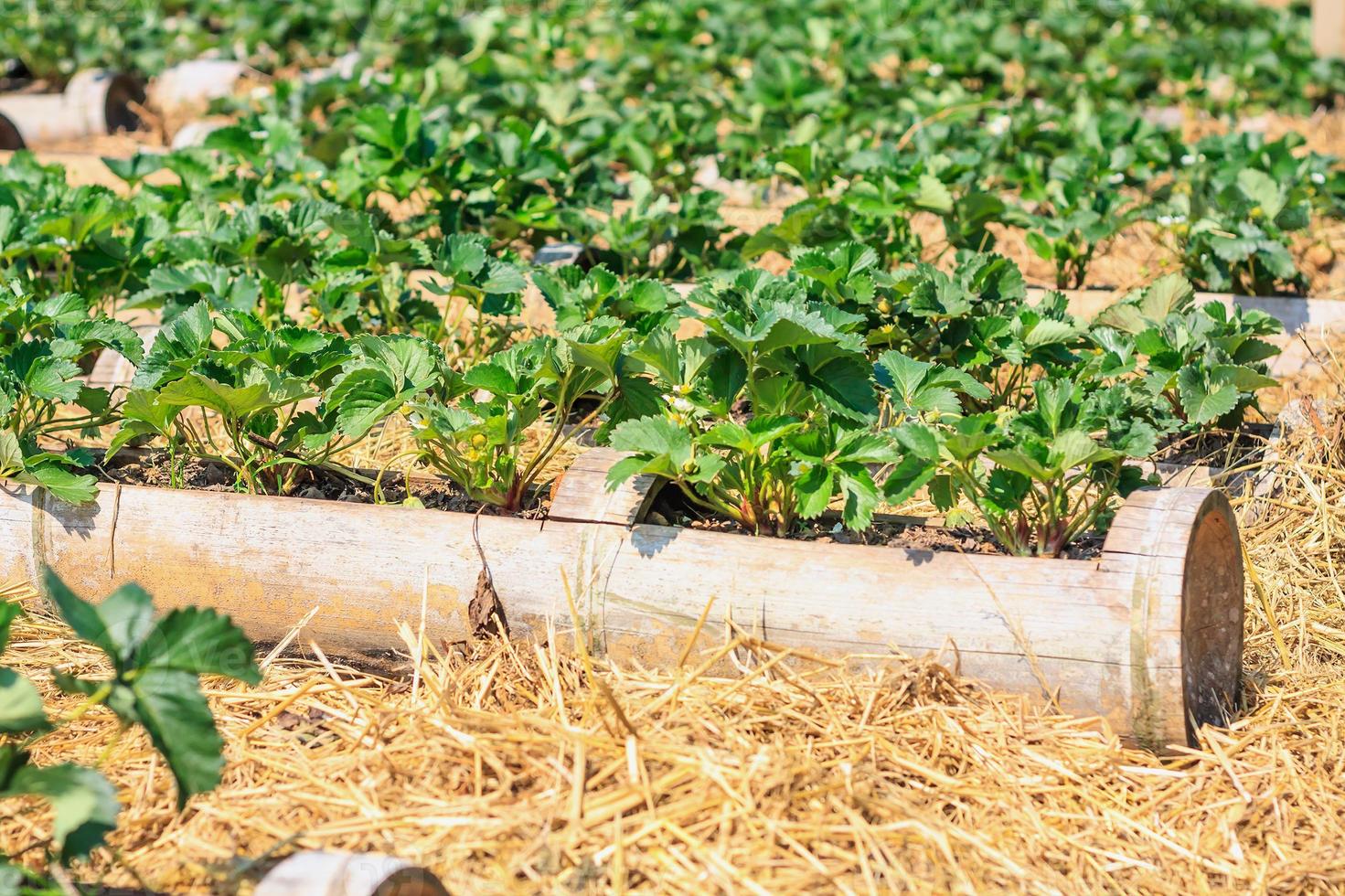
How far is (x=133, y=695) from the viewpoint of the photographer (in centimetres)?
169

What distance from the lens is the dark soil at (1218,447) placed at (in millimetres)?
2744

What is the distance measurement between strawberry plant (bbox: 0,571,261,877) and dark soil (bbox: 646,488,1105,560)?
86 cm

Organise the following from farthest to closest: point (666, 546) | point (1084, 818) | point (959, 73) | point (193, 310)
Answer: point (959, 73)
point (193, 310)
point (666, 546)
point (1084, 818)

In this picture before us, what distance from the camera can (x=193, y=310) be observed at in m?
2.52

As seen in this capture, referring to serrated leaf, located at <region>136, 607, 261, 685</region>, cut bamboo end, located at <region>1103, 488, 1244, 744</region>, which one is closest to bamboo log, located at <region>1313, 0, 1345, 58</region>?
cut bamboo end, located at <region>1103, 488, 1244, 744</region>

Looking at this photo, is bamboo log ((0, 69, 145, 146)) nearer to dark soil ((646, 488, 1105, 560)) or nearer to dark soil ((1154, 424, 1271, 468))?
dark soil ((646, 488, 1105, 560))

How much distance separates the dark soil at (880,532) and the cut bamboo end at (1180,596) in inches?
7.9

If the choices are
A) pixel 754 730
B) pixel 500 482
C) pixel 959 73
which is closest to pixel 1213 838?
pixel 754 730

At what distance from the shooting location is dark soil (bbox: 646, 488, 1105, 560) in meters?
2.33

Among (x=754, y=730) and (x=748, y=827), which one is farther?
(x=754, y=730)

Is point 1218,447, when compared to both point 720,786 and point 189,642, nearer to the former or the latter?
point 720,786

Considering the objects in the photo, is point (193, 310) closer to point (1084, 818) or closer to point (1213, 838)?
point (1084, 818)

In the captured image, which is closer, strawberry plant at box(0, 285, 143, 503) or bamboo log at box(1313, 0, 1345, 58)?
strawberry plant at box(0, 285, 143, 503)

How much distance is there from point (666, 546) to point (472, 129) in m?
2.09
